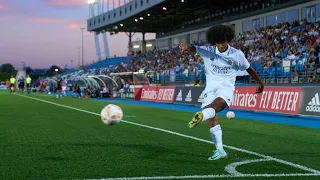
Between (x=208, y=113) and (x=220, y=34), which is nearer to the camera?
(x=208, y=113)

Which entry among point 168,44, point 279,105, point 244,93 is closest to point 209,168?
point 279,105

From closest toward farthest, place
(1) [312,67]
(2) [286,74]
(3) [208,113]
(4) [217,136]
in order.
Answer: (3) [208,113] < (4) [217,136] < (1) [312,67] < (2) [286,74]

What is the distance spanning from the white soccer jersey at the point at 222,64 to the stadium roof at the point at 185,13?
33.8m

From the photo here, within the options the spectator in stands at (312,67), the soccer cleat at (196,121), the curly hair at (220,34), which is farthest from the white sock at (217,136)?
the spectator in stands at (312,67)

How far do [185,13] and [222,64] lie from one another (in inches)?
2143

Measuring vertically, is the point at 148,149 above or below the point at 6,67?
below

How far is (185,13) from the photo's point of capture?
2406 inches

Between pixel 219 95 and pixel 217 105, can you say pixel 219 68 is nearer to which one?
pixel 219 95

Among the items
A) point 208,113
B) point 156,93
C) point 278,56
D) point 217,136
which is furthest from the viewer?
point 156,93

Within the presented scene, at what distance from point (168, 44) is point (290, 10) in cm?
2932

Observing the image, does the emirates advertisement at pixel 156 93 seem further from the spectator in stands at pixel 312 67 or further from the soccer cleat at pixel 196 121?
the soccer cleat at pixel 196 121

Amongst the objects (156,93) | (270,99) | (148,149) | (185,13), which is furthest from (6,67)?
(148,149)

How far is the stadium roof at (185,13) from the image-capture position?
48.6 meters

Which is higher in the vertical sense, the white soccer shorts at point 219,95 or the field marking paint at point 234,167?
the white soccer shorts at point 219,95
